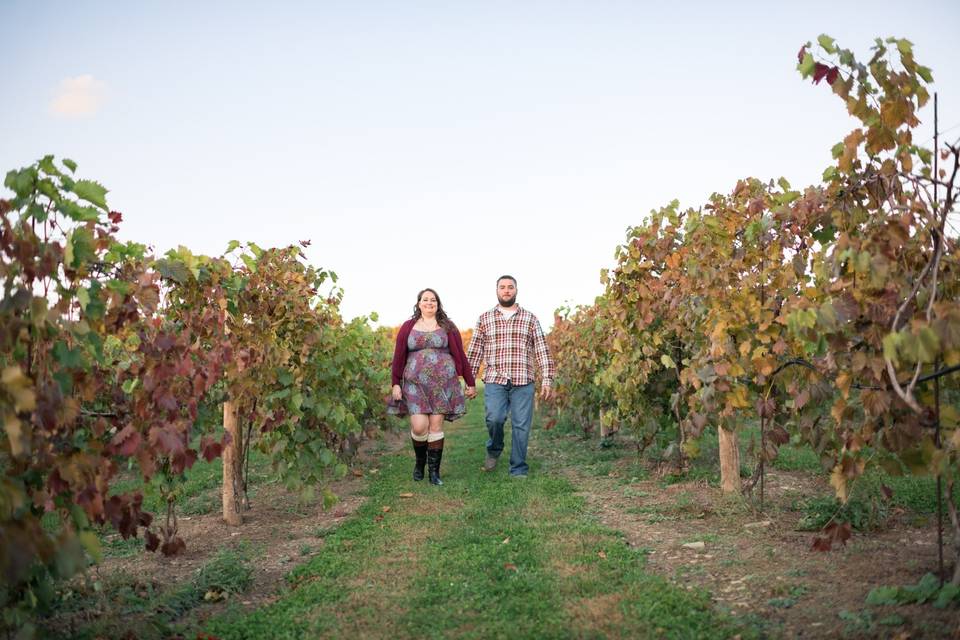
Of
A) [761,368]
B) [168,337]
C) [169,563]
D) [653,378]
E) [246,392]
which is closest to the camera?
[168,337]

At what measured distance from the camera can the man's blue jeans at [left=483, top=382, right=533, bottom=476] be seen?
7133 mm

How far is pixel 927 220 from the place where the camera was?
9.76 feet

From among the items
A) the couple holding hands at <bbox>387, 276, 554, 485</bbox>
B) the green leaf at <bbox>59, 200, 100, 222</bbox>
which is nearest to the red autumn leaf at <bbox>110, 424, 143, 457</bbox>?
the green leaf at <bbox>59, 200, 100, 222</bbox>

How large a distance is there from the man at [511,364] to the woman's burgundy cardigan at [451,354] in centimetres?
12

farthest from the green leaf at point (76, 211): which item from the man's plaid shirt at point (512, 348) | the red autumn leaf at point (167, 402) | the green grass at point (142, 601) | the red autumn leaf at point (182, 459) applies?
the man's plaid shirt at point (512, 348)

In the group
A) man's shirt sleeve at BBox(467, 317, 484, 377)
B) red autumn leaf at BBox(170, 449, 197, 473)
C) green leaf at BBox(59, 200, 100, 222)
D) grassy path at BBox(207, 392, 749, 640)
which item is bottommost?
grassy path at BBox(207, 392, 749, 640)

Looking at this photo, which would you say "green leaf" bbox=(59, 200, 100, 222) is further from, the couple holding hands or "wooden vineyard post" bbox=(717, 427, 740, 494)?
"wooden vineyard post" bbox=(717, 427, 740, 494)

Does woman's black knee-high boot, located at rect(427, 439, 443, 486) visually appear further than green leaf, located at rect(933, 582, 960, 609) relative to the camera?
Yes

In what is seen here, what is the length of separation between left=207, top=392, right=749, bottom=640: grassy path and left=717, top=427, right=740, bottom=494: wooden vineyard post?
112cm

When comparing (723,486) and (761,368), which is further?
(723,486)

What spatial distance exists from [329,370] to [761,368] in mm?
3161

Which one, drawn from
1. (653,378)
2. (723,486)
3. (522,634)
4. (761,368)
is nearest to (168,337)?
(522,634)

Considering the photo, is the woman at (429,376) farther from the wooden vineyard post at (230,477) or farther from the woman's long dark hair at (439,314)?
the wooden vineyard post at (230,477)

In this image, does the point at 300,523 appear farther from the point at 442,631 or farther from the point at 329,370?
the point at 442,631
